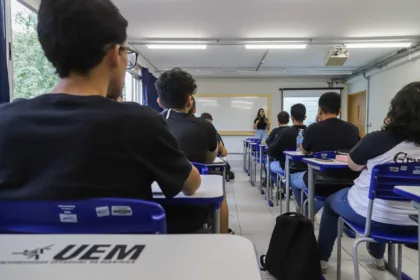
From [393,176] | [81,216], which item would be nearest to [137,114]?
[81,216]

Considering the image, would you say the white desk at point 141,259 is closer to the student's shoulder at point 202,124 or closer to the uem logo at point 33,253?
the uem logo at point 33,253

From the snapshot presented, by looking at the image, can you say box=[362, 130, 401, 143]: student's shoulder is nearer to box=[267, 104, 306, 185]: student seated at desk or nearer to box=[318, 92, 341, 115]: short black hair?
box=[318, 92, 341, 115]: short black hair

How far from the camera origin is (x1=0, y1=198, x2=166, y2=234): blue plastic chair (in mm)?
671

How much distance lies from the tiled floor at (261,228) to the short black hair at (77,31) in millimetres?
1154

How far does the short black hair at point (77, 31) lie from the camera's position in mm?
823

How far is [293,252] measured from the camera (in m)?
2.01

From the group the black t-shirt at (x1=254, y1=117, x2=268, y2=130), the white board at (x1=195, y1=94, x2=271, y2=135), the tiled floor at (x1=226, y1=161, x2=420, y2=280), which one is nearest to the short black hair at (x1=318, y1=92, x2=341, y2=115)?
the tiled floor at (x1=226, y1=161, x2=420, y2=280)

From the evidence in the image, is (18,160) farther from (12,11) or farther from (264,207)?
(264,207)

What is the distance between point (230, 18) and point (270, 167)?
224 centimetres

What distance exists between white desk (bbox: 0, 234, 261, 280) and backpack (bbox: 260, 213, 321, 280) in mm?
1620

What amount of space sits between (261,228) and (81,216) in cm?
270

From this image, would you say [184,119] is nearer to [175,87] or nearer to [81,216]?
[175,87]

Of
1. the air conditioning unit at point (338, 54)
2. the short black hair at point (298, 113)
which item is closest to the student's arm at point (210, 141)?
the short black hair at point (298, 113)

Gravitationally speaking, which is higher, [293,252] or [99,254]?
[99,254]
